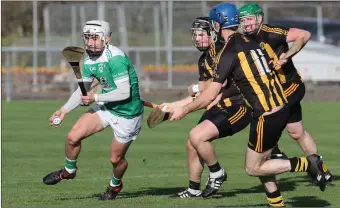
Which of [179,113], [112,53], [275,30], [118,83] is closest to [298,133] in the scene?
[275,30]

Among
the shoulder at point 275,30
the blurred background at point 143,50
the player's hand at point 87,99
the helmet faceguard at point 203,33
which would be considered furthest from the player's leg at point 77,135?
the blurred background at point 143,50

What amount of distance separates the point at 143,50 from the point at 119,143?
19451 millimetres

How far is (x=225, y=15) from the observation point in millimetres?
10438

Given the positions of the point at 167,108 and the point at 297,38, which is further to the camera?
the point at 297,38

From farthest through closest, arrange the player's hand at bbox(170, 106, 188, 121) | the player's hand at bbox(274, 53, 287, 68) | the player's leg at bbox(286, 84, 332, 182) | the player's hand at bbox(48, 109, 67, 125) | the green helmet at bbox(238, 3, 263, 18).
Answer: the player's leg at bbox(286, 84, 332, 182) → the player's hand at bbox(48, 109, 67, 125) → the green helmet at bbox(238, 3, 263, 18) → the player's hand at bbox(274, 53, 287, 68) → the player's hand at bbox(170, 106, 188, 121)

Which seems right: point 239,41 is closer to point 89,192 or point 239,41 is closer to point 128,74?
point 128,74

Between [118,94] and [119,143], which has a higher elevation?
[118,94]

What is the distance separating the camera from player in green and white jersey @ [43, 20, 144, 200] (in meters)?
11.3

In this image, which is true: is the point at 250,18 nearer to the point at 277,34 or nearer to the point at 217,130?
the point at 277,34

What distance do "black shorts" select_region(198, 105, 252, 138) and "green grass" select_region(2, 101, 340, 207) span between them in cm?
A: 81

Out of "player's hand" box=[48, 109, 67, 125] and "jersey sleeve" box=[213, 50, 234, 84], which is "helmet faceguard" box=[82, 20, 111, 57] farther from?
"jersey sleeve" box=[213, 50, 234, 84]

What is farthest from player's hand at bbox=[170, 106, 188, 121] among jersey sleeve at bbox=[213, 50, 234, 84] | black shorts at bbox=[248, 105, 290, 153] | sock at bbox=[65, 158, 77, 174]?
sock at bbox=[65, 158, 77, 174]

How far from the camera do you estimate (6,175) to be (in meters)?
14.6

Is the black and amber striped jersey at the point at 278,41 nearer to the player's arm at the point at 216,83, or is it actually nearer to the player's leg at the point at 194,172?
the player's leg at the point at 194,172
